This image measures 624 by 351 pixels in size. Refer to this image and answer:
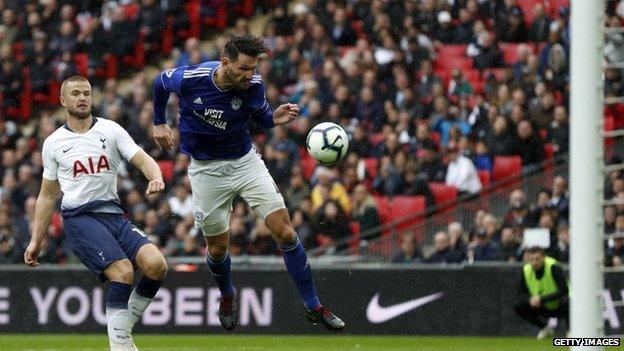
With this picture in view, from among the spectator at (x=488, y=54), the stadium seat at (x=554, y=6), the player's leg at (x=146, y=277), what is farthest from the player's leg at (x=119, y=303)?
Result: the stadium seat at (x=554, y=6)

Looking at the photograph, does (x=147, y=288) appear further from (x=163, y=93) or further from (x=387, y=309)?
(x=387, y=309)

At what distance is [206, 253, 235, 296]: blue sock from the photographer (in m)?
11.3

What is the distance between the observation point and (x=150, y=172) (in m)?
9.81

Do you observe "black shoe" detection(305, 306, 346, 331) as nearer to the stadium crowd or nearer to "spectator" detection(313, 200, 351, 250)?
the stadium crowd

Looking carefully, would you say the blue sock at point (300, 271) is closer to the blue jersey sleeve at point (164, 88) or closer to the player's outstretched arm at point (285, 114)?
the player's outstretched arm at point (285, 114)

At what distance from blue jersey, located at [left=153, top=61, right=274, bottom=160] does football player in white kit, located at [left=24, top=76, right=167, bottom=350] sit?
0.73m

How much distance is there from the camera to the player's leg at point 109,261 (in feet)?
31.8

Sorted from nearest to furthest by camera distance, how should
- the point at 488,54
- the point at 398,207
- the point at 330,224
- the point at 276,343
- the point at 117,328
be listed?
1. the point at 117,328
2. the point at 276,343
3. the point at 330,224
4. the point at 398,207
5. the point at 488,54

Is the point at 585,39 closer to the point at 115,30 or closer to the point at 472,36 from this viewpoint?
the point at 472,36

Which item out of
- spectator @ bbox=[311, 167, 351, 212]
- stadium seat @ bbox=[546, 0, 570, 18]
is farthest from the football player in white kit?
stadium seat @ bbox=[546, 0, 570, 18]

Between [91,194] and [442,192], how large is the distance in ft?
29.7

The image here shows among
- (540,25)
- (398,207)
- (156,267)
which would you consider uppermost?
(540,25)

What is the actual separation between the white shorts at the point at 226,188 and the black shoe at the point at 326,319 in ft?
2.80

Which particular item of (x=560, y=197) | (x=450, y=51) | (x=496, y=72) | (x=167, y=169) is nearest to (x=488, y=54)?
(x=496, y=72)
